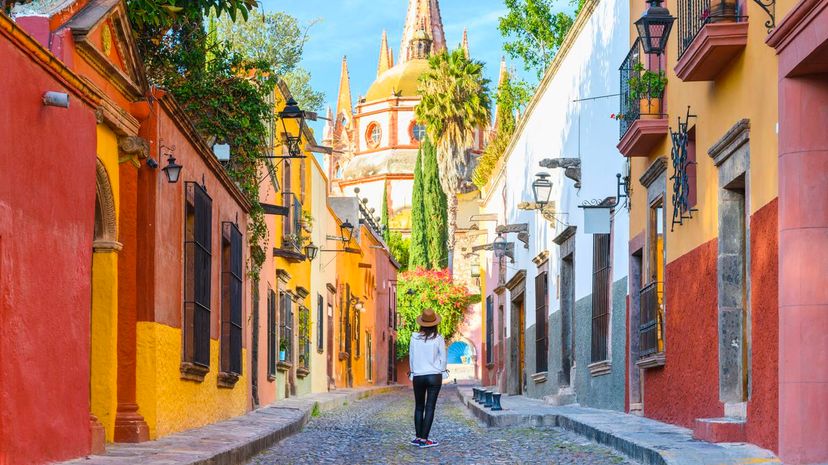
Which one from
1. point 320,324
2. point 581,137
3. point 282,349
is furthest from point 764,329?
point 320,324

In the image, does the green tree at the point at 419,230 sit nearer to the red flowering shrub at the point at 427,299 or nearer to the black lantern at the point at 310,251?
the red flowering shrub at the point at 427,299

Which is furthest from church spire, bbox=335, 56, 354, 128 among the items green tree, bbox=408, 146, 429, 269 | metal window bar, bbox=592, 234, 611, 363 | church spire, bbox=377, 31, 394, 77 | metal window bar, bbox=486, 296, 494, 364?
metal window bar, bbox=592, 234, 611, 363

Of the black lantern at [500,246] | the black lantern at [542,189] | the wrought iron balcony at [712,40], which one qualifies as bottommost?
the black lantern at [500,246]

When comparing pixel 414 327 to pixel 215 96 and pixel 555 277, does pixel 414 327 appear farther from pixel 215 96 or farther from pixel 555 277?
pixel 215 96

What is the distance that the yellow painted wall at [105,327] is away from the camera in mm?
11258

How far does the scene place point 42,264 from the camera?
8.93 meters

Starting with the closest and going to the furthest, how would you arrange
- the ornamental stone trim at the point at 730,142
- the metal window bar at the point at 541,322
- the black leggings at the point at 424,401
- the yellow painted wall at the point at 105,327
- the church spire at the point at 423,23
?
the ornamental stone trim at the point at 730,142 < the yellow painted wall at the point at 105,327 < the black leggings at the point at 424,401 < the metal window bar at the point at 541,322 < the church spire at the point at 423,23

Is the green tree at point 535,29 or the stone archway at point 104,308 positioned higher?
the green tree at point 535,29

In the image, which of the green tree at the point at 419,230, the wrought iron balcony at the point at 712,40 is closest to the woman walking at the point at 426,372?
the wrought iron balcony at the point at 712,40

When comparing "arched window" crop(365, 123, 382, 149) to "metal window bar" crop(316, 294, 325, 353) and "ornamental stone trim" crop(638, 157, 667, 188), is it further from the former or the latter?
"ornamental stone trim" crop(638, 157, 667, 188)

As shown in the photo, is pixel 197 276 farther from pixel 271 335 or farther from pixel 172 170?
pixel 271 335

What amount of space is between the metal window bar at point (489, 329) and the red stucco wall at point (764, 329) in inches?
1186

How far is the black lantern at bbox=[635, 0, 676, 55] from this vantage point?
506 inches

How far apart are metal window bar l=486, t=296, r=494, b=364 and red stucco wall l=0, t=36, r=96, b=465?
30.8 metres
